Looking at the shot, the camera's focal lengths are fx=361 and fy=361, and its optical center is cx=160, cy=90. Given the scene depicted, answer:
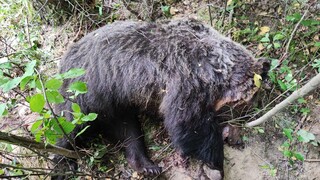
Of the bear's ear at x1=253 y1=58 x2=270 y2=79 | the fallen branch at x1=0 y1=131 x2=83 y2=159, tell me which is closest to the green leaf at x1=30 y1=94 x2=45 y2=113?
the fallen branch at x1=0 y1=131 x2=83 y2=159

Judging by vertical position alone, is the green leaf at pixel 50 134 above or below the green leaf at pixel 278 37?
below

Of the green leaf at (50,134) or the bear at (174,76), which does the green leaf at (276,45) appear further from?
the green leaf at (50,134)

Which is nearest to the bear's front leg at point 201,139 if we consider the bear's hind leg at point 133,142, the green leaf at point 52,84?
the bear's hind leg at point 133,142

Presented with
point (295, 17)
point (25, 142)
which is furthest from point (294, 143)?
point (25, 142)

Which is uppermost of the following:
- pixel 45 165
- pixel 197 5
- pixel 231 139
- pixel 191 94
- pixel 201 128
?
pixel 197 5

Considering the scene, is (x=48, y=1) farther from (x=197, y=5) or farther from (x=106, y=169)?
(x=106, y=169)

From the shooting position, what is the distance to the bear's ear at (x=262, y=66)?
9.94 ft

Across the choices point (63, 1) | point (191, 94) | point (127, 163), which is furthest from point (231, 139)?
point (63, 1)

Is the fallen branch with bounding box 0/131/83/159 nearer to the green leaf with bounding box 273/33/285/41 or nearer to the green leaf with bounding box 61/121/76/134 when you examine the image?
the green leaf with bounding box 61/121/76/134

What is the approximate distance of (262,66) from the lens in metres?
3.04

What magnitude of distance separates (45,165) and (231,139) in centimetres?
191

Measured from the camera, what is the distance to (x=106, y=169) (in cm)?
361

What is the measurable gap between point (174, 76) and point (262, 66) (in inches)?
29.7

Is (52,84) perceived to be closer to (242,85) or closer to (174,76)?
(174,76)
